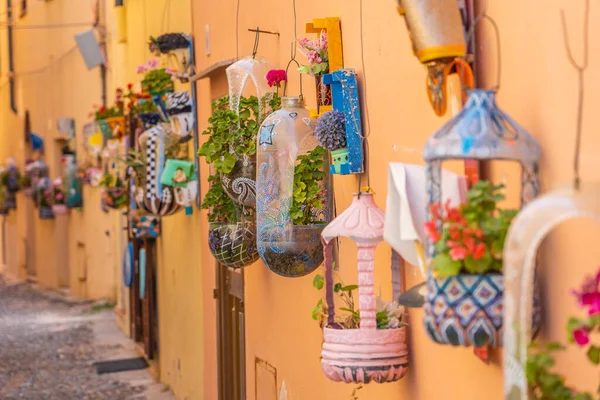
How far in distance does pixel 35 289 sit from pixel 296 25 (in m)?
17.3

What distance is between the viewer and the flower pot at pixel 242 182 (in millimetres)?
5598

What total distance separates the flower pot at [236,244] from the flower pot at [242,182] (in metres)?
0.26

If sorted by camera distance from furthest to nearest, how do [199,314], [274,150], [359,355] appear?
1. [199,314]
2. [274,150]
3. [359,355]

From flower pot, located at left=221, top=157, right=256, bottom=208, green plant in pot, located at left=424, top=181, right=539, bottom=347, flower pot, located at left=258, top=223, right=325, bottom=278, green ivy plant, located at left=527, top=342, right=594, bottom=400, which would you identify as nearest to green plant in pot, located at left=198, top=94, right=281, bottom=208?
Result: flower pot, located at left=221, top=157, right=256, bottom=208

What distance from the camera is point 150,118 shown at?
936 centimetres

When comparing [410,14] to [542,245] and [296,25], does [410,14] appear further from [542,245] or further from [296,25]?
[296,25]

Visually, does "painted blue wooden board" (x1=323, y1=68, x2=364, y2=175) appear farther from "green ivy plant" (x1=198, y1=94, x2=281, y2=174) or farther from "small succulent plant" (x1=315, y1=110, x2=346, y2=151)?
"green ivy plant" (x1=198, y1=94, x2=281, y2=174)

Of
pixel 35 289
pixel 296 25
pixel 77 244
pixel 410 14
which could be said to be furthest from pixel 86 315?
pixel 410 14

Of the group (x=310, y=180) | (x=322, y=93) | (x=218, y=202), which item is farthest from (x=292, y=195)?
(x=218, y=202)

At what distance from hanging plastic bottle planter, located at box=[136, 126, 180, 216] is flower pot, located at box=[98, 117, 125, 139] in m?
3.21

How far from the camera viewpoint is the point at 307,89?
5.37 m

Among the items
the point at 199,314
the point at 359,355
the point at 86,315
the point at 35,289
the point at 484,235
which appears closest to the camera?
the point at 484,235

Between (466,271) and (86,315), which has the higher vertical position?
(466,271)

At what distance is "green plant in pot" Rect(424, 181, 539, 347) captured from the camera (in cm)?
261
